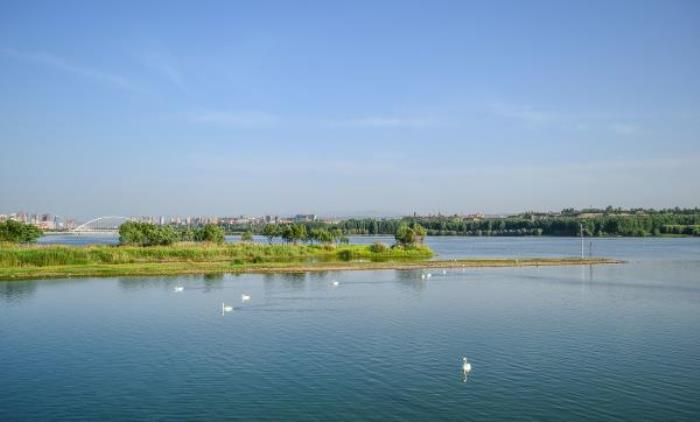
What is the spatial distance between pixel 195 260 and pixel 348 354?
3838 centimetres

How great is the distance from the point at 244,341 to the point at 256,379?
17.2 ft

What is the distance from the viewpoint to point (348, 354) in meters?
20.5

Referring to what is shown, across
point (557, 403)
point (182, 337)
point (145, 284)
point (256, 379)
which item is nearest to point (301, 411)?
point (256, 379)

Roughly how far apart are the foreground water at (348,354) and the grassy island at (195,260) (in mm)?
9049

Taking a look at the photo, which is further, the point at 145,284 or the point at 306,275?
the point at 306,275

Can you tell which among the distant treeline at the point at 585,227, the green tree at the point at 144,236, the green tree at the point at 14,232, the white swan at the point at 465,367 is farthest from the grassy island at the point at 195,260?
the distant treeline at the point at 585,227

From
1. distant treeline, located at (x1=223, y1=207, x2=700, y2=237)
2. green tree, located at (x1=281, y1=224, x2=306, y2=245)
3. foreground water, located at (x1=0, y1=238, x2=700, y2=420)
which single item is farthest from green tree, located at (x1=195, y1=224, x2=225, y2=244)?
distant treeline, located at (x1=223, y1=207, x2=700, y2=237)

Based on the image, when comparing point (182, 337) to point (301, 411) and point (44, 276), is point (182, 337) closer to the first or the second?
point (301, 411)

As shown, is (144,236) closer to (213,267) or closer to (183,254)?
(183,254)

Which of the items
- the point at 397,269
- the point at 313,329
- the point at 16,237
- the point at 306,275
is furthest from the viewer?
the point at 16,237

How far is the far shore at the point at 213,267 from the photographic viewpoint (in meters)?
44.4

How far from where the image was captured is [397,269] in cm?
5447

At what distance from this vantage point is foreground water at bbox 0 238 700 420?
1530 cm

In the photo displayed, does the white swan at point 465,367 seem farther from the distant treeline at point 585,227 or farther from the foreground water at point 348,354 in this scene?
the distant treeline at point 585,227
